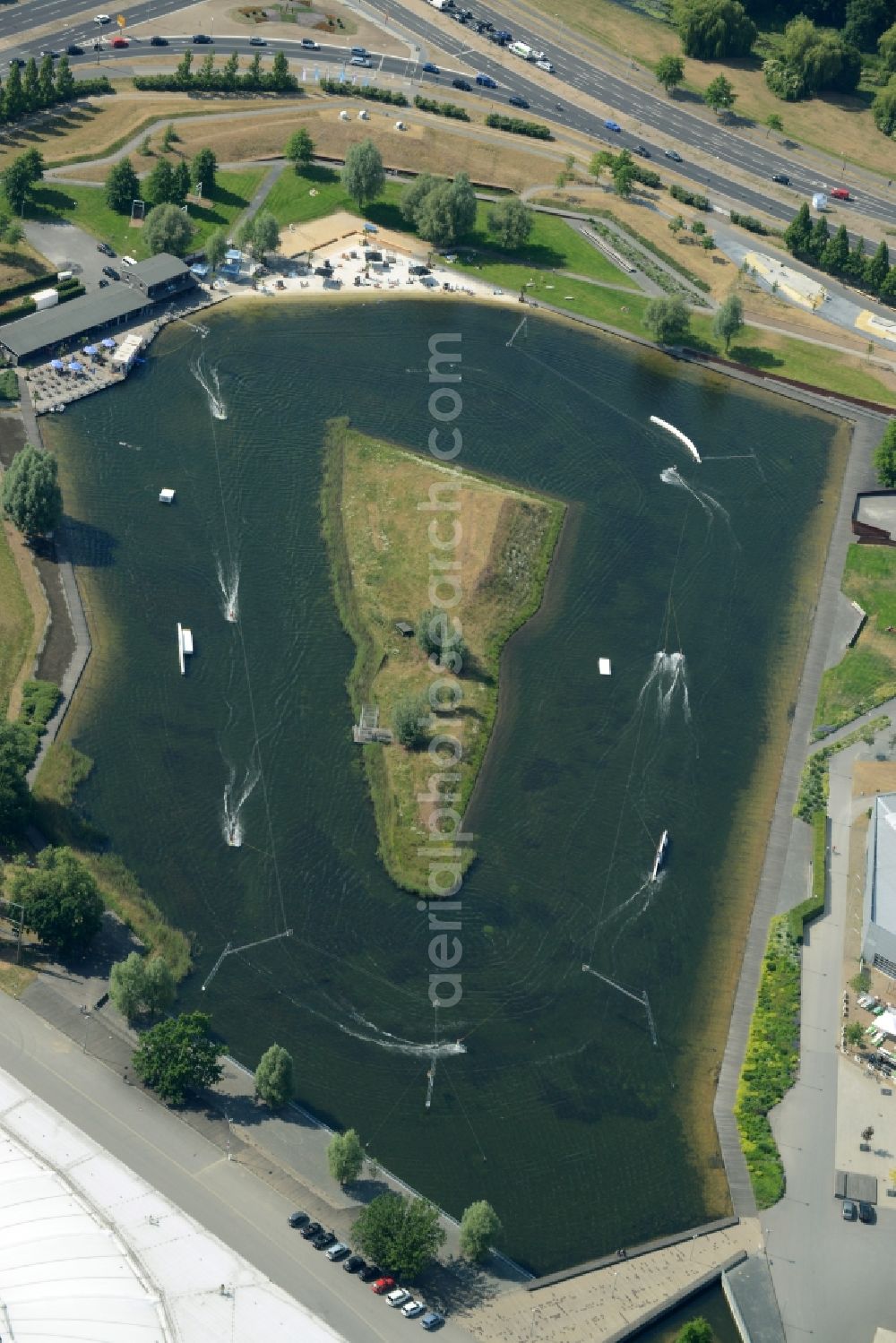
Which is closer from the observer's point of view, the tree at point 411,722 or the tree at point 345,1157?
the tree at point 345,1157

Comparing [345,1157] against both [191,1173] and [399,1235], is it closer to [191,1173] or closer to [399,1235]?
[399,1235]

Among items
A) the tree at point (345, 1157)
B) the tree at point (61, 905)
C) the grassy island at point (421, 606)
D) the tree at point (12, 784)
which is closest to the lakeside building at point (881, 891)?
the grassy island at point (421, 606)

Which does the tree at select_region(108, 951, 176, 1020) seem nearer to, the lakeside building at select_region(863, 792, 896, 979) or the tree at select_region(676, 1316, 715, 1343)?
the tree at select_region(676, 1316, 715, 1343)

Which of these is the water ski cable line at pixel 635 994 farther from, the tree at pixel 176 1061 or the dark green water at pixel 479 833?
the tree at pixel 176 1061

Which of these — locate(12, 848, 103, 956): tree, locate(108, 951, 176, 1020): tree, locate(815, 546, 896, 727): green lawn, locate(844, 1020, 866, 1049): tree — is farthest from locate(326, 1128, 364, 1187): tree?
locate(815, 546, 896, 727): green lawn

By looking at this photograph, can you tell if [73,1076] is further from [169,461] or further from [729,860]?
[169,461]
